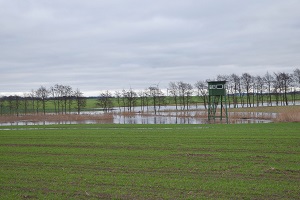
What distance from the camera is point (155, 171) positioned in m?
11.4

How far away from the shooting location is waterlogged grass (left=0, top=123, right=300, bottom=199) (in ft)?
29.5

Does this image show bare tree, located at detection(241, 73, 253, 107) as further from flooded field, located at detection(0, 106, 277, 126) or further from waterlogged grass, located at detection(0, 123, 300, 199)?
waterlogged grass, located at detection(0, 123, 300, 199)

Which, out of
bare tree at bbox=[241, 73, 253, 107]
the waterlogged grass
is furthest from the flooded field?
bare tree at bbox=[241, 73, 253, 107]

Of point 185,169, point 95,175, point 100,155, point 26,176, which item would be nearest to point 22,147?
point 100,155

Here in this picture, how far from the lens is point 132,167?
12.2 m

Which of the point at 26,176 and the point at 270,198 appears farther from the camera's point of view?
the point at 26,176

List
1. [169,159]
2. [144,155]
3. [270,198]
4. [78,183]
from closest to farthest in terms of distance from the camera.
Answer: [270,198] < [78,183] < [169,159] < [144,155]

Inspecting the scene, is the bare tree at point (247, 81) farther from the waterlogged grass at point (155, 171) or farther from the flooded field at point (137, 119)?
the waterlogged grass at point (155, 171)

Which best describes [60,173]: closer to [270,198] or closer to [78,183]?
[78,183]

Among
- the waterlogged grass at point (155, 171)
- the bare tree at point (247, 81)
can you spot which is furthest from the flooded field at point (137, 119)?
the bare tree at point (247, 81)

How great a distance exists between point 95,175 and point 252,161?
6179 millimetres

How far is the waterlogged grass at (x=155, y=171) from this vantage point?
29.5ft

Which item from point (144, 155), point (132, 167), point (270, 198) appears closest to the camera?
point (270, 198)

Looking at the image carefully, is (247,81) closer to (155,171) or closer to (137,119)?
(137,119)
